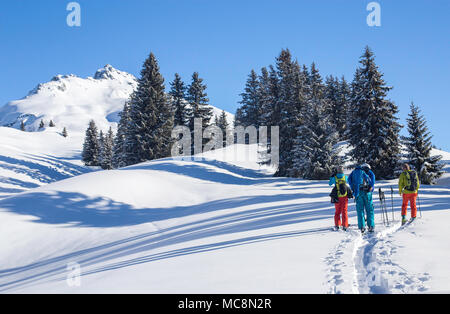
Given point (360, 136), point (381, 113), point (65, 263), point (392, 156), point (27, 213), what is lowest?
point (65, 263)

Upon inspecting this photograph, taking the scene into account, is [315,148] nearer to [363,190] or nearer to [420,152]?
[420,152]

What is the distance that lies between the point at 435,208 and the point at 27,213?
18099mm

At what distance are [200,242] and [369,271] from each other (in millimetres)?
4948

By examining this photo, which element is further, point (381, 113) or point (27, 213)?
point (381, 113)

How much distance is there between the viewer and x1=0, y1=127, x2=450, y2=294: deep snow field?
213 inches

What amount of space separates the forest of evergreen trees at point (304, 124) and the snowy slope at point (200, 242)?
336 inches

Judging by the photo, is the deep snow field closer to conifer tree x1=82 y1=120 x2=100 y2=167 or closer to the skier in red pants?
the skier in red pants

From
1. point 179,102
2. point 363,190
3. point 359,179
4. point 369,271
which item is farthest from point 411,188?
point 179,102

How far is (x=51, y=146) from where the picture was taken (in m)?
69.3

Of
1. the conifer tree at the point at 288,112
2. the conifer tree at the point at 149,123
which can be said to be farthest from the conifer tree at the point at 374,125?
the conifer tree at the point at 149,123

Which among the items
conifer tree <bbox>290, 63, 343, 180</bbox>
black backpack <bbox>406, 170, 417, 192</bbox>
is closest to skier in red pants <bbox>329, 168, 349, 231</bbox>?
black backpack <bbox>406, 170, 417, 192</bbox>
